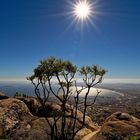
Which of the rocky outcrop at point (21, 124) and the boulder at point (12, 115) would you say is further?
the boulder at point (12, 115)

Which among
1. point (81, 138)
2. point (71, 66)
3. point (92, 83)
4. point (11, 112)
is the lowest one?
point (81, 138)

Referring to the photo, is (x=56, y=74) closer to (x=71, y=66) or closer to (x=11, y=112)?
(x=71, y=66)

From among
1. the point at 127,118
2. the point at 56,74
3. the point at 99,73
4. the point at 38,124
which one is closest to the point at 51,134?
the point at 38,124

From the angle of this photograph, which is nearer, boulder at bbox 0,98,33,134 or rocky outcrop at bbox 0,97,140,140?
rocky outcrop at bbox 0,97,140,140

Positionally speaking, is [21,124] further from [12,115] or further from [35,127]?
[35,127]

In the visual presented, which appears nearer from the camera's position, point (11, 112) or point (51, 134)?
point (51, 134)

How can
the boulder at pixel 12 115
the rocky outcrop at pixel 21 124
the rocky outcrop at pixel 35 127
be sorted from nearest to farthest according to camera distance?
the rocky outcrop at pixel 35 127, the rocky outcrop at pixel 21 124, the boulder at pixel 12 115

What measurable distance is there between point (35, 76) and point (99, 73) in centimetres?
864

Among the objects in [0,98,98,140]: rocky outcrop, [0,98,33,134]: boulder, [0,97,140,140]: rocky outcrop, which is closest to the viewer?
[0,97,140,140]: rocky outcrop

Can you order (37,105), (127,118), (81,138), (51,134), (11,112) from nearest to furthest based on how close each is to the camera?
(51,134) < (81,138) < (11,112) < (127,118) < (37,105)

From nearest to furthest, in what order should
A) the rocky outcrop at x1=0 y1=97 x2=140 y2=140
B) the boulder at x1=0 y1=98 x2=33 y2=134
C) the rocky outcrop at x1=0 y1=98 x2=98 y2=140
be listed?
the rocky outcrop at x1=0 y1=97 x2=140 y2=140
the rocky outcrop at x1=0 y1=98 x2=98 y2=140
the boulder at x1=0 y1=98 x2=33 y2=134

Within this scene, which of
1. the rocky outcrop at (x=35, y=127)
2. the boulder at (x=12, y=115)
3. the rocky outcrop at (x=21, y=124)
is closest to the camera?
the rocky outcrop at (x=35, y=127)

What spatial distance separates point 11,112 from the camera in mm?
37219

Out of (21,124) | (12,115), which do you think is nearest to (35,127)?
(21,124)
